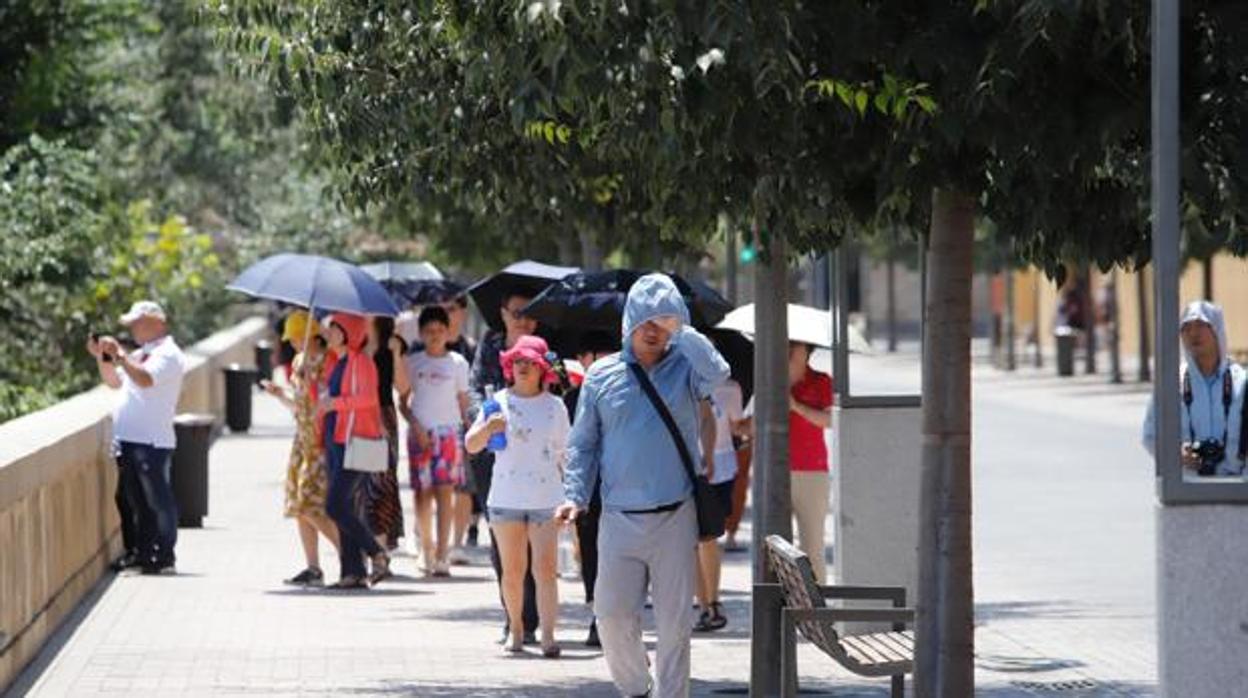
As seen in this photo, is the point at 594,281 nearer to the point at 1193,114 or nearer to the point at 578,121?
the point at 578,121

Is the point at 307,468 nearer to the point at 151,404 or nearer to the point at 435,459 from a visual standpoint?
the point at 151,404

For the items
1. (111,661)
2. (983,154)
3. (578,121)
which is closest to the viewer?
(983,154)

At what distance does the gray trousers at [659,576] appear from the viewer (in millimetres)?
11648

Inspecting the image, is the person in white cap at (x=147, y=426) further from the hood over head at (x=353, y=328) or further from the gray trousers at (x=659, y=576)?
the gray trousers at (x=659, y=576)

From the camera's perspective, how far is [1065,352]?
5822 cm

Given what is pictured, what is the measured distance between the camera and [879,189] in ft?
35.3

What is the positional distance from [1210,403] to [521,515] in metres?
3.51

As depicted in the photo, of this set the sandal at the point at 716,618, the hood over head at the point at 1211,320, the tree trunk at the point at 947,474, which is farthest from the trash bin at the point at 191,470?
the tree trunk at the point at 947,474

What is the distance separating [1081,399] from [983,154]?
128ft

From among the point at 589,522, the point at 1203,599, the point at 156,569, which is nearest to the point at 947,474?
the point at 1203,599

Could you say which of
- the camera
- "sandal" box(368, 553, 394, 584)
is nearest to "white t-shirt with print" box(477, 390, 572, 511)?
the camera

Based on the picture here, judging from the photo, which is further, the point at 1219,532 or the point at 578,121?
the point at 578,121

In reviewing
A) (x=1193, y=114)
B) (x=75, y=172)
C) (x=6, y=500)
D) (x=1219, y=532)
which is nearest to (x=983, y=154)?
(x=1193, y=114)

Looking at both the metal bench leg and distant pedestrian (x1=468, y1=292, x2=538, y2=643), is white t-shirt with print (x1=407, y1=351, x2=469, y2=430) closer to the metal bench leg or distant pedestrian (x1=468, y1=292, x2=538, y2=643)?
distant pedestrian (x1=468, y1=292, x2=538, y2=643)
